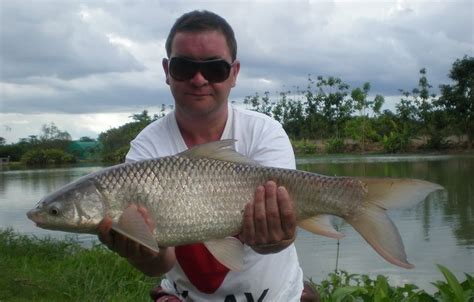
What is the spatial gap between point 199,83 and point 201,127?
249 mm

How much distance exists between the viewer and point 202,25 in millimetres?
3094

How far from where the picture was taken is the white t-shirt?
3031mm

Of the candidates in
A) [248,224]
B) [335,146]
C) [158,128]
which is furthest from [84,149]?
[248,224]

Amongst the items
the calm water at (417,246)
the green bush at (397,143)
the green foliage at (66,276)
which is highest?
the green bush at (397,143)

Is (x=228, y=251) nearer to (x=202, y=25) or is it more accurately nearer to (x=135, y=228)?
(x=135, y=228)

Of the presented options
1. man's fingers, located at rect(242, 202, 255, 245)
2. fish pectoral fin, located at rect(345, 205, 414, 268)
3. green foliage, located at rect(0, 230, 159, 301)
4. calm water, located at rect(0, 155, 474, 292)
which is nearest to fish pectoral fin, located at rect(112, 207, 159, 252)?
man's fingers, located at rect(242, 202, 255, 245)

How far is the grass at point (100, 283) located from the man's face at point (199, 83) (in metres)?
2.00

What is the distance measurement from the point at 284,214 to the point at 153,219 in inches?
21.6

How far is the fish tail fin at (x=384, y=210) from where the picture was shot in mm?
2631

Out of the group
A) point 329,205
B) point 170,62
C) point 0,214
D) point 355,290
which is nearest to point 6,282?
point 355,290

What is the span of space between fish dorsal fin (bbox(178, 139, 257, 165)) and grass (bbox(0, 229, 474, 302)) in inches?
80.9

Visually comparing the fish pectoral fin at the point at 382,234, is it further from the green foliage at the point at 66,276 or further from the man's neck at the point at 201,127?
the green foliage at the point at 66,276

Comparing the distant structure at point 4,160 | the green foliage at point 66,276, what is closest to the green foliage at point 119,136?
the distant structure at point 4,160

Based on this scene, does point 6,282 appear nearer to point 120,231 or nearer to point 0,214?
point 120,231
